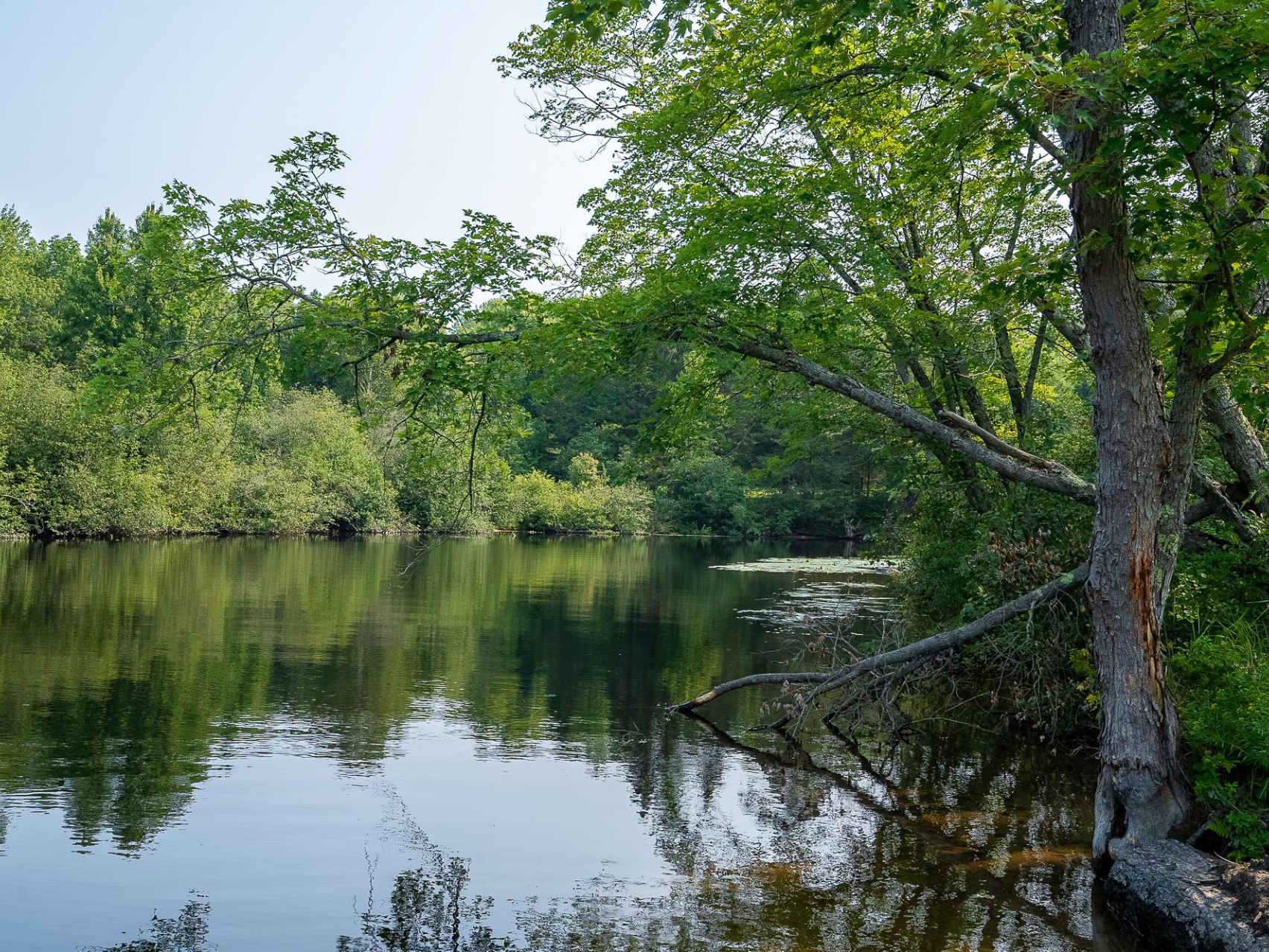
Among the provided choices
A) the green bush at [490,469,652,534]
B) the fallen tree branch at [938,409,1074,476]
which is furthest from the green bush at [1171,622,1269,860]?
the green bush at [490,469,652,534]

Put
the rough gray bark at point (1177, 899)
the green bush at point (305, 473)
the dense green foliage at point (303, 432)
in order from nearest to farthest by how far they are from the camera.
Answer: the rough gray bark at point (1177, 899)
the dense green foliage at point (303, 432)
the green bush at point (305, 473)

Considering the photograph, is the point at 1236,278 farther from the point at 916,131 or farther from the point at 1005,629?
the point at 916,131

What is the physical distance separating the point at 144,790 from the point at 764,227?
26.4 feet

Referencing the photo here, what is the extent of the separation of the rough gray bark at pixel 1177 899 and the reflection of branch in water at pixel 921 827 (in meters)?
0.48

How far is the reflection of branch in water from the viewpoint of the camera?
7.15 metres

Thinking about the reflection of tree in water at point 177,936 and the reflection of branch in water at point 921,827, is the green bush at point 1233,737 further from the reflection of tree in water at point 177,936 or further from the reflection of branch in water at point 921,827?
the reflection of tree in water at point 177,936

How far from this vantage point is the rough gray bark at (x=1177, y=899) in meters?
6.08

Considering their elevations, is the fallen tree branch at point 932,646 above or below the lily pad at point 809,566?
above

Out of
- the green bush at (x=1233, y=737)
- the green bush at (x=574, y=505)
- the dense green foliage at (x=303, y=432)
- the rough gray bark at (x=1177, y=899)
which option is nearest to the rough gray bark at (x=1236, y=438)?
the green bush at (x=1233, y=737)

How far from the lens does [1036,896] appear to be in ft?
23.7

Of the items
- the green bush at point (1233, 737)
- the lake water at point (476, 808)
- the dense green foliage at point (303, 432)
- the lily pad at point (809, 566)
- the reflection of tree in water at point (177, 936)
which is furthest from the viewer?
the lily pad at point (809, 566)

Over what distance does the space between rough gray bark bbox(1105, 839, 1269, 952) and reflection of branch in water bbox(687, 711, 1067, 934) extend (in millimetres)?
479

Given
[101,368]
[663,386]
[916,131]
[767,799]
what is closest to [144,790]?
[101,368]

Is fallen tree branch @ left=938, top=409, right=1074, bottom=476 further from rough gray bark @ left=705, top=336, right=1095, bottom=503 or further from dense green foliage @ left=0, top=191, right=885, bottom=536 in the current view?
dense green foliage @ left=0, top=191, right=885, bottom=536
